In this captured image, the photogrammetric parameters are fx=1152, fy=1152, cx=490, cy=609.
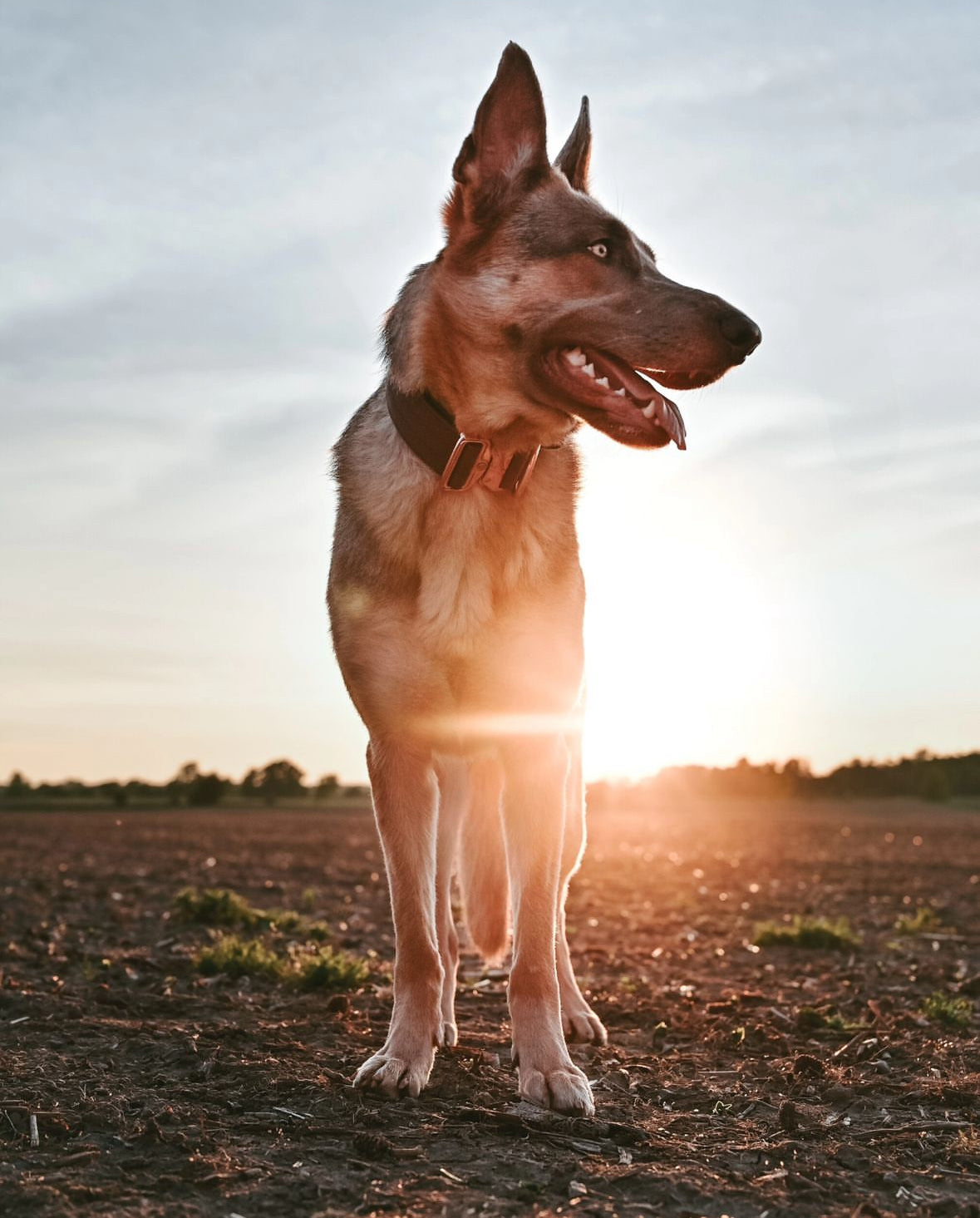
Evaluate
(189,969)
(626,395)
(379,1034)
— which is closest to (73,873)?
(189,969)

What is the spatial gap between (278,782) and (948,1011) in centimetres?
5800

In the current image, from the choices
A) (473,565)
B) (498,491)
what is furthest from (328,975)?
(498,491)

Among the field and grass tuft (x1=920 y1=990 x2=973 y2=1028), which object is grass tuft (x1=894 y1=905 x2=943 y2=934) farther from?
grass tuft (x1=920 y1=990 x2=973 y2=1028)

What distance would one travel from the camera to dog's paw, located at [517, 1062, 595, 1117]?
3686 mm

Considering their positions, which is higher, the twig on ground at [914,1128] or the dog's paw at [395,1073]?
the dog's paw at [395,1073]

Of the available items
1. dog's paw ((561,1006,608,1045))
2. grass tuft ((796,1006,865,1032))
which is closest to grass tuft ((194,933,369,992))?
dog's paw ((561,1006,608,1045))

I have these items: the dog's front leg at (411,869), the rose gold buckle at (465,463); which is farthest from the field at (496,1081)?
the rose gold buckle at (465,463)

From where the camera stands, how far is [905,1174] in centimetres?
321

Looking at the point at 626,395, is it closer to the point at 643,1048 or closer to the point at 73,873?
the point at 643,1048

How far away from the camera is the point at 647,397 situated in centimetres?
427

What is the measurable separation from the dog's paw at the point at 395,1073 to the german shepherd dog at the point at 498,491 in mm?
196

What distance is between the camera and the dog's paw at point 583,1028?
4938mm

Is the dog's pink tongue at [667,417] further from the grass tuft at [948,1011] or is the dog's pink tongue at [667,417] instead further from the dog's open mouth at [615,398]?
the grass tuft at [948,1011]

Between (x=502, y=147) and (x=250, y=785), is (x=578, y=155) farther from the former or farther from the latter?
(x=250, y=785)
